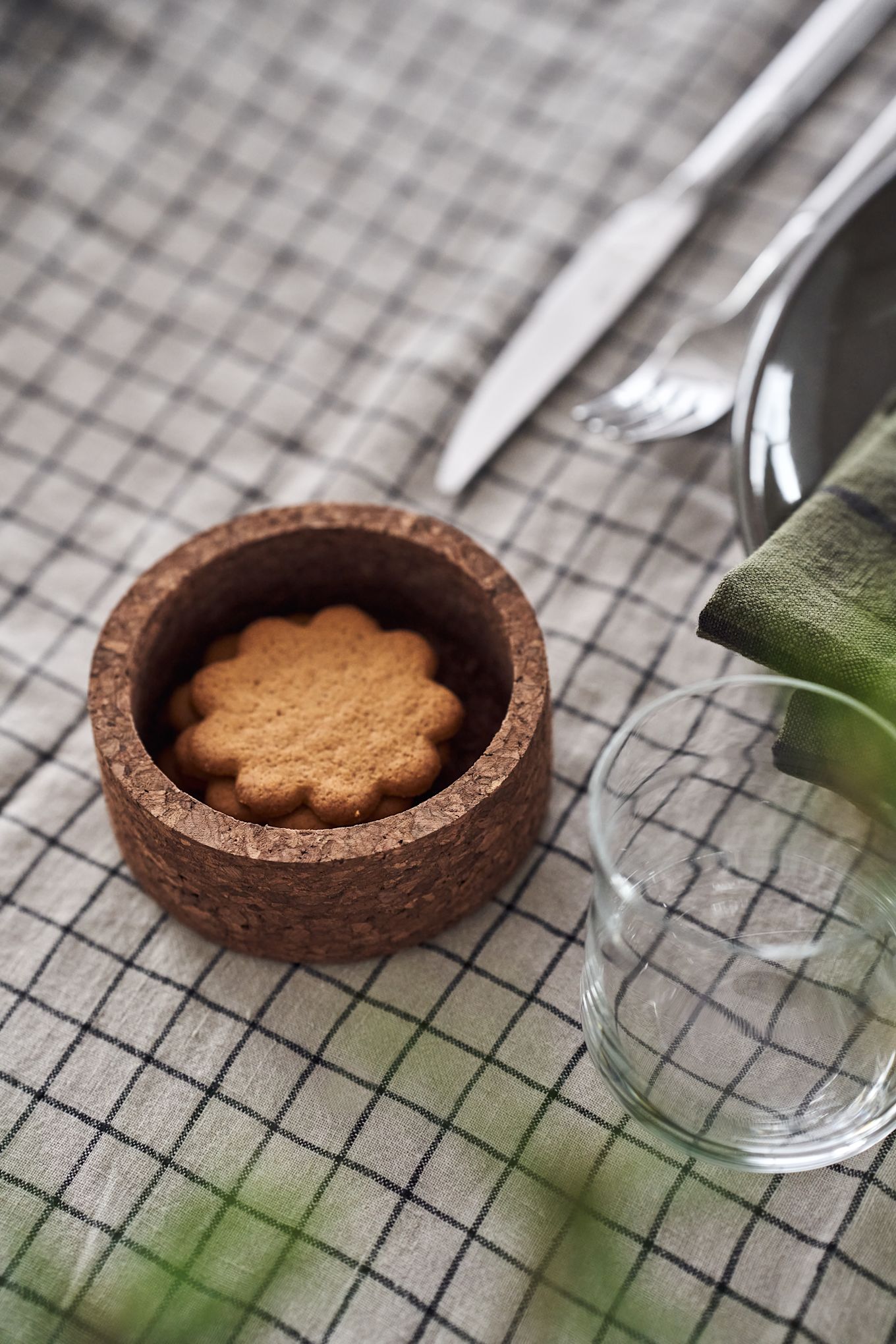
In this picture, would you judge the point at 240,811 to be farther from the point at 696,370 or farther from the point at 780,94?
the point at 780,94

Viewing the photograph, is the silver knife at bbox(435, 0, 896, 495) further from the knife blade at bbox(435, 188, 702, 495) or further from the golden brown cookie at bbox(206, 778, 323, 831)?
the golden brown cookie at bbox(206, 778, 323, 831)

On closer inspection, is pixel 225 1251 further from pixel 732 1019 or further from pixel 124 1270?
pixel 732 1019

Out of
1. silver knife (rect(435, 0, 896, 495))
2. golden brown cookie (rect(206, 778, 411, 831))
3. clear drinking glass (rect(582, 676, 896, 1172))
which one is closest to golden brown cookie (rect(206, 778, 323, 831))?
golden brown cookie (rect(206, 778, 411, 831))

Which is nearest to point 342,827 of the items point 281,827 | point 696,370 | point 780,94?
point 281,827

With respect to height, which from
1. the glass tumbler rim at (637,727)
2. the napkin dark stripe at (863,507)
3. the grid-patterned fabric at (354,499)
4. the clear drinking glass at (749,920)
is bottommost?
the grid-patterned fabric at (354,499)

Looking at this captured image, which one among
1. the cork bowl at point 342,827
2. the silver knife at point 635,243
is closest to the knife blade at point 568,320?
the silver knife at point 635,243

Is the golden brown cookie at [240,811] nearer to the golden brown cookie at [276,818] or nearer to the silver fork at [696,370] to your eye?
the golden brown cookie at [276,818]

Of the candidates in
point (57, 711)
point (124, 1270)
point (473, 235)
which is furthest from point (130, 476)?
point (124, 1270)
